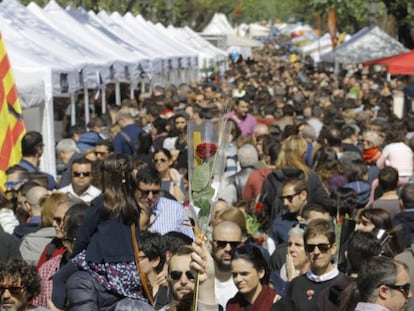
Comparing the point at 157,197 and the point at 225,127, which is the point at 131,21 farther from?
the point at 225,127

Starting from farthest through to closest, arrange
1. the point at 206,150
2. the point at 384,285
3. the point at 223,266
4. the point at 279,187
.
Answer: the point at 279,187 < the point at 223,266 < the point at 384,285 < the point at 206,150

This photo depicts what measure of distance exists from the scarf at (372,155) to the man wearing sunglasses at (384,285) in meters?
7.38

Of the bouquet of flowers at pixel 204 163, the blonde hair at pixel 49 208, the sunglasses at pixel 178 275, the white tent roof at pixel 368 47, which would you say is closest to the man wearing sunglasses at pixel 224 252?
the sunglasses at pixel 178 275

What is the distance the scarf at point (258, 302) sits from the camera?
579 centimetres

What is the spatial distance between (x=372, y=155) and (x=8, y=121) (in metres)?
4.25

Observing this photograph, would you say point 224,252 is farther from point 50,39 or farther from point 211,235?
point 50,39

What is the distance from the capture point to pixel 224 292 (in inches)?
256

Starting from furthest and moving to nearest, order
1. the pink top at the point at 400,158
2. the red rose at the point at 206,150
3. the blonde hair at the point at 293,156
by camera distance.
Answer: the pink top at the point at 400,158, the blonde hair at the point at 293,156, the red rose at the point at 206,150

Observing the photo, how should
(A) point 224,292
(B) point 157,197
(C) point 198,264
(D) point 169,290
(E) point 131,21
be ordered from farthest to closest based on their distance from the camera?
(E) point 131,21 → (B) point 157,197 → (A) point 224,292 → (D) point 169,290 → (C) point 198,264

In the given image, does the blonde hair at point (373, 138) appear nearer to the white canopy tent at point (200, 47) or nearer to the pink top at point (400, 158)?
the pink top at point (400, 158)

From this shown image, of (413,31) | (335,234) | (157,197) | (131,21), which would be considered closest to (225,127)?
(335,234)

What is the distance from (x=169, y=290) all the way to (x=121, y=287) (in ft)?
0.90

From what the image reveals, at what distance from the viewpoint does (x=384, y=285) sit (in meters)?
4.93

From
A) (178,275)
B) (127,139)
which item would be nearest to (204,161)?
(178,275)
